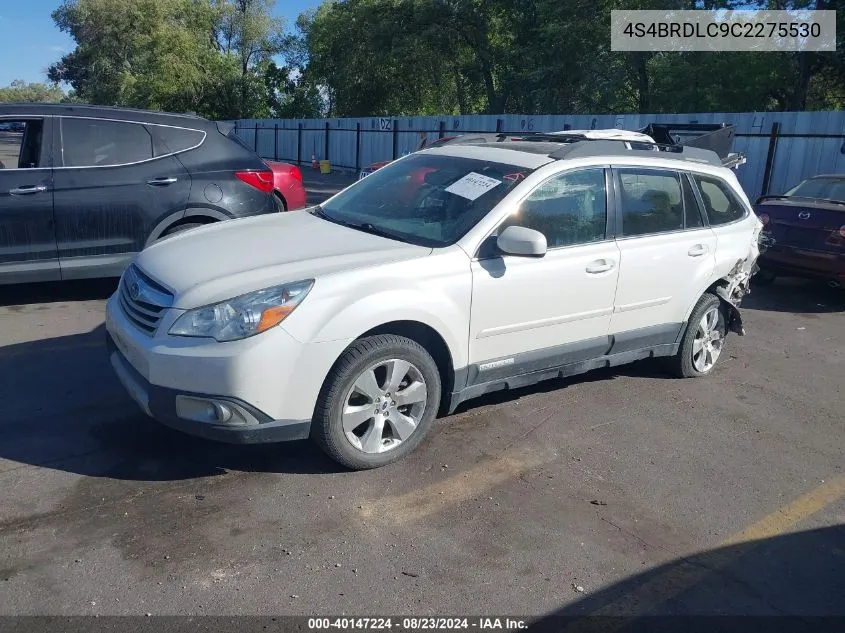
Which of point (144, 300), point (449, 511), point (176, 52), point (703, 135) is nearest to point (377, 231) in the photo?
point (144, 300)

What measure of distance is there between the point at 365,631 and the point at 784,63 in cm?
2632

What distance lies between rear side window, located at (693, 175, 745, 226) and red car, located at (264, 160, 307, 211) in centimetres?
487

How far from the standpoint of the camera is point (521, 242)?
4074 mm

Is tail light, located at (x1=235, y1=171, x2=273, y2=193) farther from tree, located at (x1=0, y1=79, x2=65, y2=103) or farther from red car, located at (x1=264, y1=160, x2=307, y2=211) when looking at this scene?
tree, located at (x1=0, y1=79, x2=65, y2=103)

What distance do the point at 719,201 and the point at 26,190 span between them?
5.72 metres

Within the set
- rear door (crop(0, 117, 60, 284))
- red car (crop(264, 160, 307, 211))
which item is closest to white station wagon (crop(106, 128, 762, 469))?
rear door (crop(0, 117, 60, 284))

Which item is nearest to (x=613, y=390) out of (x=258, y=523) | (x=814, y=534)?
(x=814, y=534)

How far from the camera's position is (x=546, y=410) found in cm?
494

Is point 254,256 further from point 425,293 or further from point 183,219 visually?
point 183,219

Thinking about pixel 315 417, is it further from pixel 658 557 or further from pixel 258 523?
pixel 658 557

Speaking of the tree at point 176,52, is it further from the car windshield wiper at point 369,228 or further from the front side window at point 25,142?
the car windshield wiper at point 369,228

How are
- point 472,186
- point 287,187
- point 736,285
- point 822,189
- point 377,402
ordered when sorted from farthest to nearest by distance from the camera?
point 822,189
point 287,187
point 736,285
point 472,186
point 377,402

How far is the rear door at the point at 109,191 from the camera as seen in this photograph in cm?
644

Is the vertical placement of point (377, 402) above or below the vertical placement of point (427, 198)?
below
